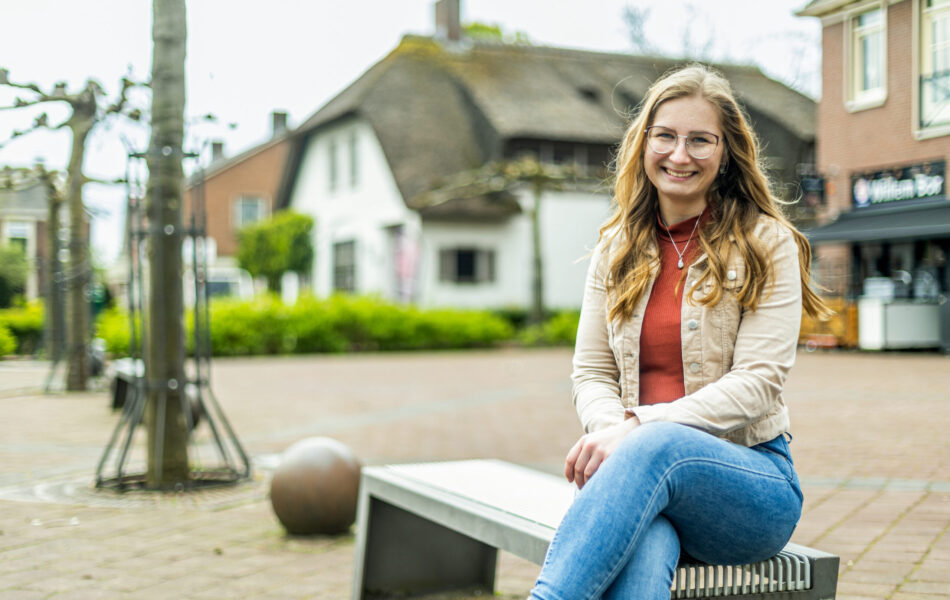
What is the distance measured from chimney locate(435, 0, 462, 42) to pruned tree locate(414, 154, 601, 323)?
19.7 ft

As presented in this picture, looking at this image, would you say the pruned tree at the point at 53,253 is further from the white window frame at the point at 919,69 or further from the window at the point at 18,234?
the white window frame at the point at 919,69

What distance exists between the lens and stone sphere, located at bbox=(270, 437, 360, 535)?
15.1 ft

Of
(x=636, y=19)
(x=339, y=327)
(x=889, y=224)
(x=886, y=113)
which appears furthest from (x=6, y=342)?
(x=339, y=327)

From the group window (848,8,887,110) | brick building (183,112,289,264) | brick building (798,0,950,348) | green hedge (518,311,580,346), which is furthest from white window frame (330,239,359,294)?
window (848,8,887,110)

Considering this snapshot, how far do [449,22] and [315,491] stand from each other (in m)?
29.7

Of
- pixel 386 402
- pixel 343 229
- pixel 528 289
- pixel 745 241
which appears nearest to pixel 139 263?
pixel 745 241

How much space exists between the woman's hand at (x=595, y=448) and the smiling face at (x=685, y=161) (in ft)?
1.95

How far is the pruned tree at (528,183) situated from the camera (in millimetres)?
25188

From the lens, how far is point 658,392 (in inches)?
99.0

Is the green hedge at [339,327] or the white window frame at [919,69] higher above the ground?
the white window frame at [919,69]

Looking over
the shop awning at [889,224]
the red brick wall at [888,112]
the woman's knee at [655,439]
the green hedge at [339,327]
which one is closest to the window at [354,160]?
the green hedge at [339,327]

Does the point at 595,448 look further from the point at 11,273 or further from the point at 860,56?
the point at 11,273

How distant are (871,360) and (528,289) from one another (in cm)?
1358

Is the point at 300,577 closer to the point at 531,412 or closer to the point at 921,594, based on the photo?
the point at 921,594
